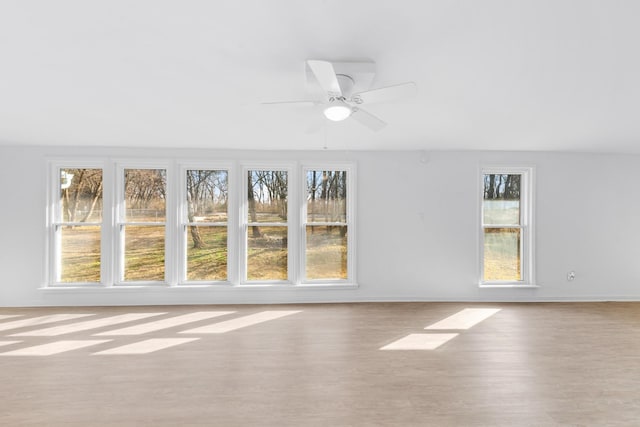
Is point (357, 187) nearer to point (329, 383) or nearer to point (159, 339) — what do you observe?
point (329, 383)

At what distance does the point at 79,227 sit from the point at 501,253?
5966mm

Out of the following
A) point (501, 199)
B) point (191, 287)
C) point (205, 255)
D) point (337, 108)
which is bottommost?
point (191, 287)

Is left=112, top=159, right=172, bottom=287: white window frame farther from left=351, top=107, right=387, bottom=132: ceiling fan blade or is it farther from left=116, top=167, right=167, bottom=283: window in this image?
left=351, top=107, right=387, bottom=132: ceiling fan blade

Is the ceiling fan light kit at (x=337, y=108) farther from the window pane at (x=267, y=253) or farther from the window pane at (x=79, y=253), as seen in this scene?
the window pane at (x=79, y=253)

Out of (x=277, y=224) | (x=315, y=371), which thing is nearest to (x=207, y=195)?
(x=277, y=224)

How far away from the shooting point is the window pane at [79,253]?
4.36 meters

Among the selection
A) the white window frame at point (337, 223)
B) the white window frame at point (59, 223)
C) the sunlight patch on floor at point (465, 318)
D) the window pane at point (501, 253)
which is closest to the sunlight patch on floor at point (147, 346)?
the white window frame at point (59, 223)

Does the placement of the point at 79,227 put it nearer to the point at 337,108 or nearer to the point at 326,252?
the point at 326,252

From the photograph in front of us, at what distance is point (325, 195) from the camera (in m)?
4.62

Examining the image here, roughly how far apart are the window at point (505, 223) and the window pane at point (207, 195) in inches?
148

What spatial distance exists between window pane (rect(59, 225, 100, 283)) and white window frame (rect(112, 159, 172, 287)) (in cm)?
29

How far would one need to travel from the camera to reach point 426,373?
2555mm

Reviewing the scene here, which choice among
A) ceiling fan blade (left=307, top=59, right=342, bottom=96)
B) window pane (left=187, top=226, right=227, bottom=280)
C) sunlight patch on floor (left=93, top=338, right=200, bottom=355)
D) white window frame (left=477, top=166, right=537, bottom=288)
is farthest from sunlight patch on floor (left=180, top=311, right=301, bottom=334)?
white window frame (left=477, top=166, right=537, bottom=288)

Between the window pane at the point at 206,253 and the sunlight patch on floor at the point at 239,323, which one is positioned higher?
the window pane at the point at 206,253
